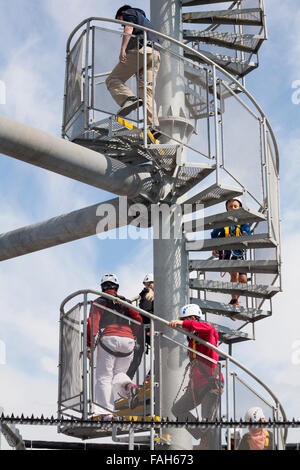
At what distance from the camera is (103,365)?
1223 cm

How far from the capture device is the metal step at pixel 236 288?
14.9 meters

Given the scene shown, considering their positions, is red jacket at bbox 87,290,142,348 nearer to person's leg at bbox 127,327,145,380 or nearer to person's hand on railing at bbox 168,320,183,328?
person's leg at bbox 127,327,145,380

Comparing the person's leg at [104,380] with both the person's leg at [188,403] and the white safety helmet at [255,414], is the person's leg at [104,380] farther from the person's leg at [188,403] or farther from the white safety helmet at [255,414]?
the white safety helmet at [255,414]

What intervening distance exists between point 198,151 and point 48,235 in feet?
10.3

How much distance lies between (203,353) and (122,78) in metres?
4.58

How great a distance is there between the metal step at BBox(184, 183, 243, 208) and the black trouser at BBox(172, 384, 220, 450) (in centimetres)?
338

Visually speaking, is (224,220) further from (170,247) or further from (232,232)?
(170,247)

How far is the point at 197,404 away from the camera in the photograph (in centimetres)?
1204

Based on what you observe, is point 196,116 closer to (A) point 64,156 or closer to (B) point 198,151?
(B) point 198,151

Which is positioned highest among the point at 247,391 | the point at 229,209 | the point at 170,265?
the point at 229,209

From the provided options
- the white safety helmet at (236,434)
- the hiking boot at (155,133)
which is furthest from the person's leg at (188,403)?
the hiking boot at (155,133)

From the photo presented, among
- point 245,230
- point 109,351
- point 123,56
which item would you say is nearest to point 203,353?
point 109,351

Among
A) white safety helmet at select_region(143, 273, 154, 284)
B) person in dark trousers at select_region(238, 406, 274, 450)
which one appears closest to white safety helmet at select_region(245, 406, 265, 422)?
person in dark trousers at select_region(238, 406, 274, 450)
